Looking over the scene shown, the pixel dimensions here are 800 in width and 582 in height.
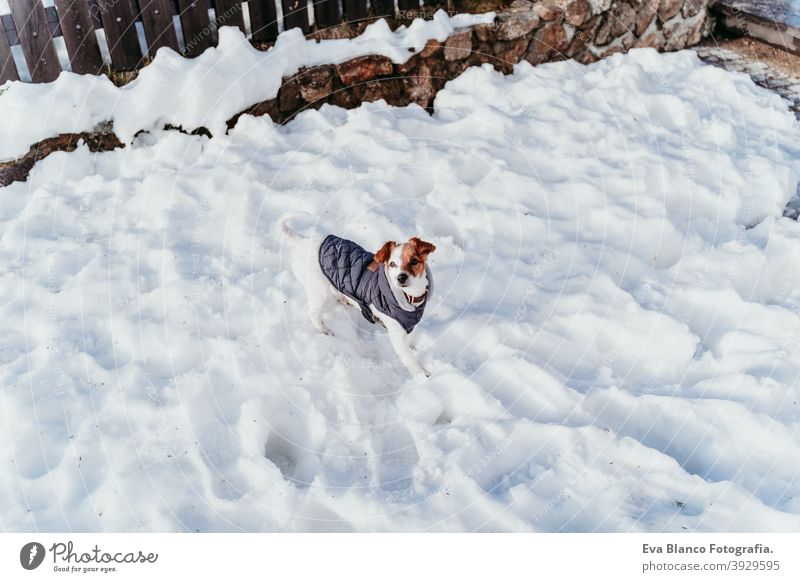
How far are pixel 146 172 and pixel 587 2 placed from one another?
4703mm

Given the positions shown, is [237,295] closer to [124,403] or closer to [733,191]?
[124,403]

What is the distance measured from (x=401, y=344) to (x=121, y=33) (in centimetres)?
382

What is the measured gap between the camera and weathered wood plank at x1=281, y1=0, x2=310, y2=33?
5844 mm

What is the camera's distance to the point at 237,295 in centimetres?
419

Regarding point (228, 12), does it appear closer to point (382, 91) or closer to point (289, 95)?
point (289, 95)

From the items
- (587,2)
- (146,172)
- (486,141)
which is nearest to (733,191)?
(486,141)

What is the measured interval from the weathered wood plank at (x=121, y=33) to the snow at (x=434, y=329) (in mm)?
595

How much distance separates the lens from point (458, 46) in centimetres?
617

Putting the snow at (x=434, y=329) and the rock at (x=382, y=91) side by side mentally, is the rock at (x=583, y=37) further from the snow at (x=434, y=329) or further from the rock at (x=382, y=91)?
the rock at (x=382, y=91)

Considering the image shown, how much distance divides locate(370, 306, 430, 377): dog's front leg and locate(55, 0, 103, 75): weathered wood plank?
141 inches

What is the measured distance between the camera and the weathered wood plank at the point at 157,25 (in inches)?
213

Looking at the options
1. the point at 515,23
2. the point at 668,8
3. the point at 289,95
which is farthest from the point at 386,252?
the point at 668,8

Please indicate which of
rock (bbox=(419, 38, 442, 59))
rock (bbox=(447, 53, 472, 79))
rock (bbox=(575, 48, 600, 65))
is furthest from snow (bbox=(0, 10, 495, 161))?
rock (bbox=(575, 48, 600, 65))

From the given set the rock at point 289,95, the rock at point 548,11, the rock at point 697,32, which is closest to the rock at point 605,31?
the rock at point 548,11
